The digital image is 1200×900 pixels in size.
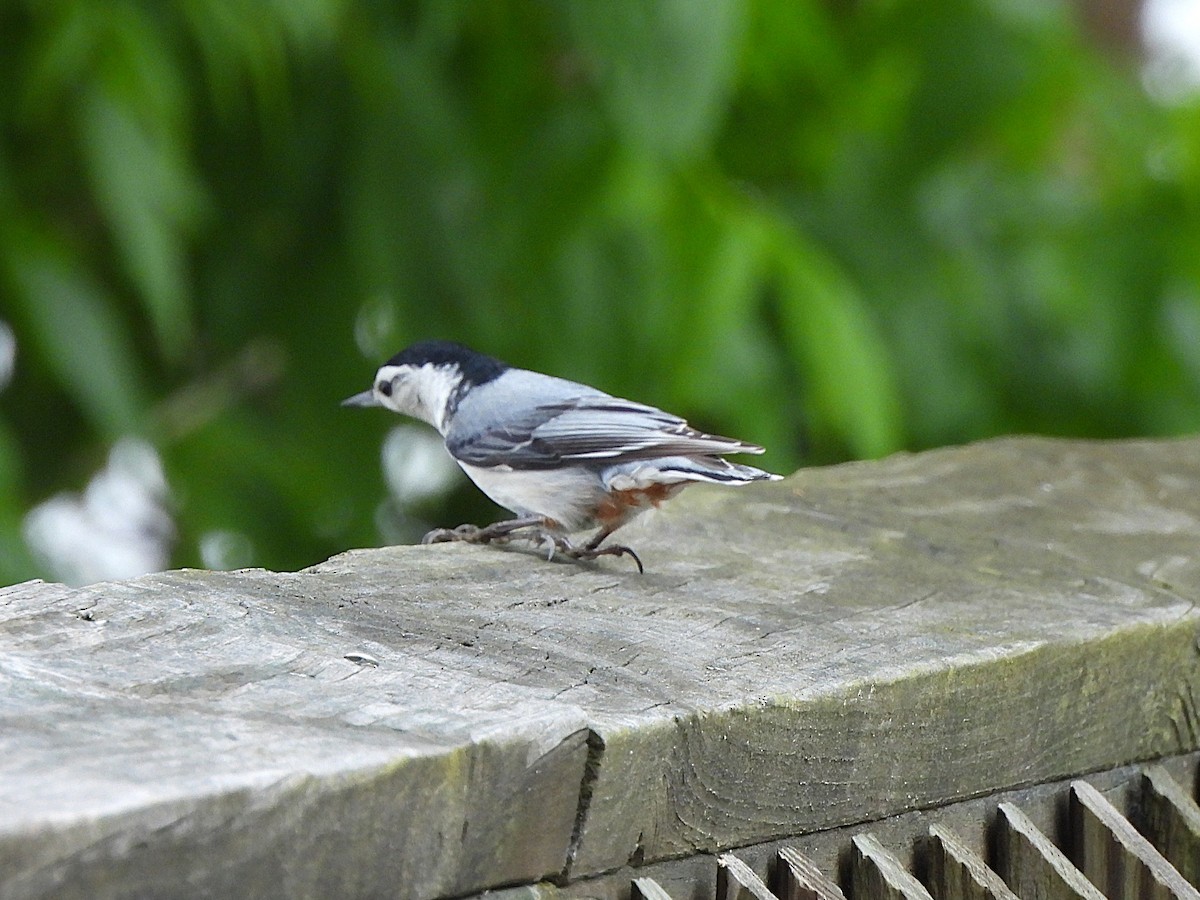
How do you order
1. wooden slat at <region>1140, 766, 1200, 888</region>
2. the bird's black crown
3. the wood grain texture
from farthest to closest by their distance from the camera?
the bird's black crown, wooden slat at <region>1140, 766, 1200, 888</region>, the wood grain texture

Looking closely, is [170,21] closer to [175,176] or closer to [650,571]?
[175,176]

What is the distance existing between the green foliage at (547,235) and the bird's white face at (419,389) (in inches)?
32.6

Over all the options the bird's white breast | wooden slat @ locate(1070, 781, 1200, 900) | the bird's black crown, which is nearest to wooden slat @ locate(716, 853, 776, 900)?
wooden slat @ locate(1070, 781, 1200, 900)

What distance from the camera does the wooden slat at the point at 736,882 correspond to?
1078mm

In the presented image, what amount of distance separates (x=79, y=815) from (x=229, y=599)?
0.42 metres

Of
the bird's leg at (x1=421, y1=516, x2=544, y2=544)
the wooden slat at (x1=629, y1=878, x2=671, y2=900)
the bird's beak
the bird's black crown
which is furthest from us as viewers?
the bird's beak

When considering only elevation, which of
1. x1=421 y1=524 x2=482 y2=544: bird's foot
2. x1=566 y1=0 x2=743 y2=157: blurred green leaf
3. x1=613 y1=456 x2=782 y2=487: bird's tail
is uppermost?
x1=566 y1=0 x2=743 y2=157: blurred green leaf

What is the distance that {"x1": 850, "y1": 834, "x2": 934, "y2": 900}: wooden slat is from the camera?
1141mm

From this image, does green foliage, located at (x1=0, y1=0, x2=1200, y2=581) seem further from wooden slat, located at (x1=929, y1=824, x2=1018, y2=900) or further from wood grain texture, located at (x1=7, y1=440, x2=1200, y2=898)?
wooden slat, located at (x1=929, y1=824, x2=1018, y2=900)

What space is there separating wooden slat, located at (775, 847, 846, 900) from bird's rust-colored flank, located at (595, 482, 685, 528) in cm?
63

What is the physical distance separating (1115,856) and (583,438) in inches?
29.3

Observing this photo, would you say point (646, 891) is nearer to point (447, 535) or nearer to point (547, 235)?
point (447, 535)

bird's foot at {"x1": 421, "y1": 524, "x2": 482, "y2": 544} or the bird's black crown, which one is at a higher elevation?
the bird's black crown

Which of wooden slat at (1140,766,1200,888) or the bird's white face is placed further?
the bird's white face
